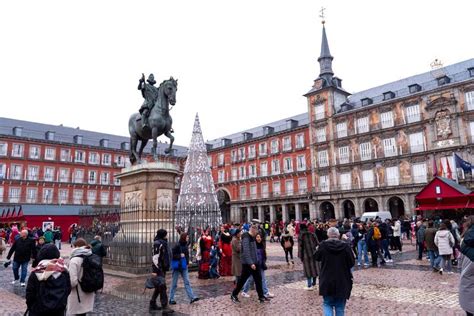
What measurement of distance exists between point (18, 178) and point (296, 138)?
113 ft

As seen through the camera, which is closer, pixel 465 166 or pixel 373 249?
pixel 373 249

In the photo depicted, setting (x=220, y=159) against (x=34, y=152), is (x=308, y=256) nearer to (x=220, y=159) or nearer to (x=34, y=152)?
(x=220, y=159)

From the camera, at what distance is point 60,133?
161 feet

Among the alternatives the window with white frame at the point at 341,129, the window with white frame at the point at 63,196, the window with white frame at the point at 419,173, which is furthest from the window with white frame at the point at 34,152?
→ the window with white frame at the point at 419,173

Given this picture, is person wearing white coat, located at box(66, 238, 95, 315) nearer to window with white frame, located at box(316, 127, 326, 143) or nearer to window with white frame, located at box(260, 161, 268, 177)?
window with white frame, located at box(316, 127, 326, 143)

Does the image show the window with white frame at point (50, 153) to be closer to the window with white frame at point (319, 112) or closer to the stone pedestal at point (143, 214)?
the window with white frame at point (319, 112)

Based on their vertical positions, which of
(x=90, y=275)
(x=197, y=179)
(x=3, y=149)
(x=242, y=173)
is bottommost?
(x=90, y=275)

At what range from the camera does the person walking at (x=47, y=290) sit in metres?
3.53

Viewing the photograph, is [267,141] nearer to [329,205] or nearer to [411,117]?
[329,205]

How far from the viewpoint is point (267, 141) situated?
47094mm

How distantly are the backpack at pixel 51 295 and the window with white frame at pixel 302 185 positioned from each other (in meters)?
39.3

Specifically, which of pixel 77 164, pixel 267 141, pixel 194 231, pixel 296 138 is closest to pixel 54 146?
pixel 77 164

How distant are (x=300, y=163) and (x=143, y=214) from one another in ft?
113

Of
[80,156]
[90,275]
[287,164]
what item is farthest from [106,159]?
[90,275]
